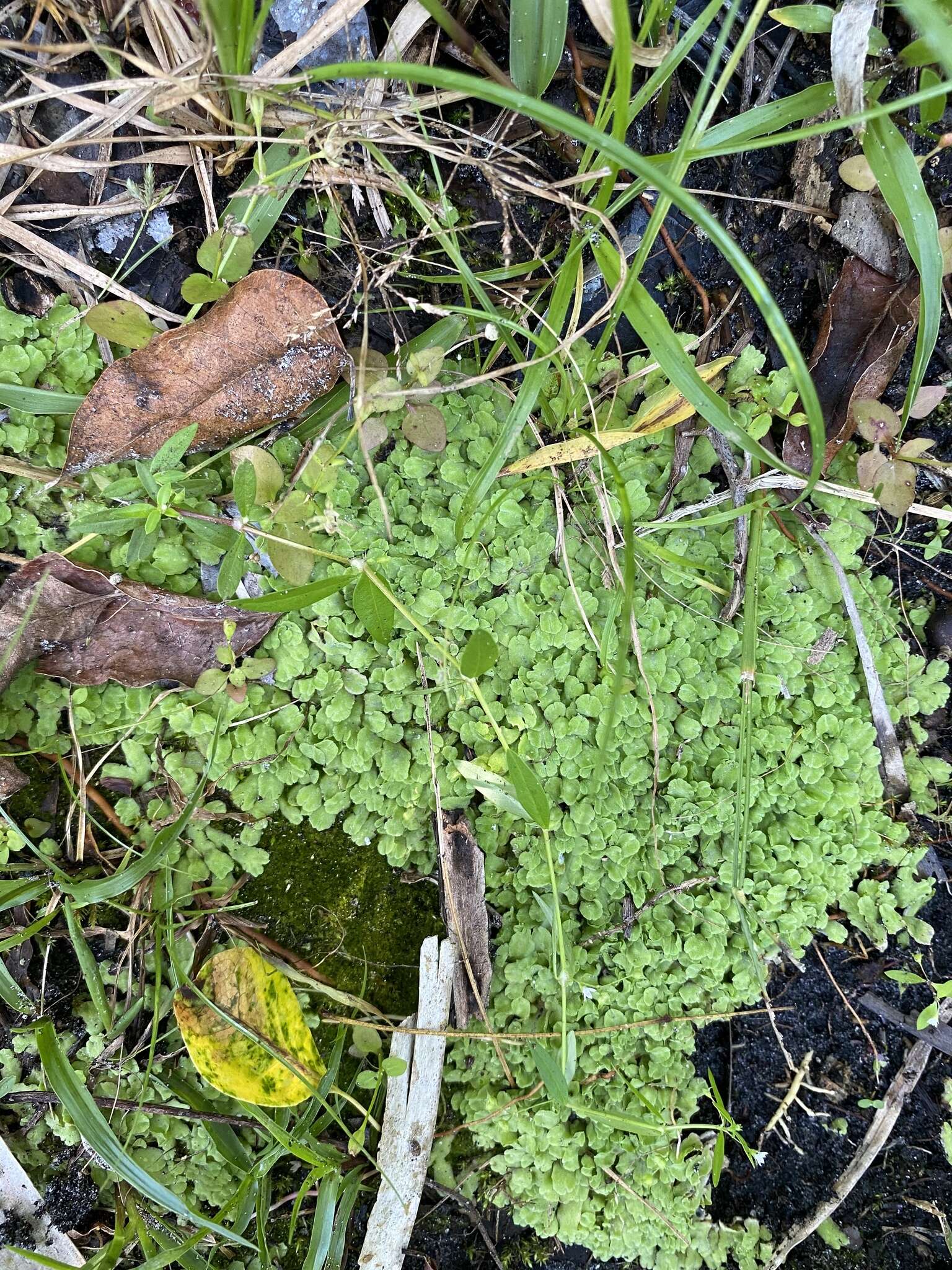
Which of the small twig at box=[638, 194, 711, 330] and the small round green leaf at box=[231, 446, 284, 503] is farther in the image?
the small twig at box=[638, 194, 711, 330]

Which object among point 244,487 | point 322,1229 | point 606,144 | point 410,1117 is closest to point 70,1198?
point 322,1229

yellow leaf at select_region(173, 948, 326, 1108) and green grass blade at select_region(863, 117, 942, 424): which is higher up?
green grass blade at select_region(863, 117, 942, 424)

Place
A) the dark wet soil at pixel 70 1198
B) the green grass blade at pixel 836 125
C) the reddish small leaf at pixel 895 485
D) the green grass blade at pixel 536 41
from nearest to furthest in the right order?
1. the green grass blade at pixel 836 125
2. the green grass blade at pixel 536 41
3. the dark wet soil at pixel 70 1198
4. the reddish small leaf at pixel 895 485

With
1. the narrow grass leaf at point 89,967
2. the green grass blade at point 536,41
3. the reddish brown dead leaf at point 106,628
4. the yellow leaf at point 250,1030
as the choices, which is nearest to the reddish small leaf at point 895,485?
the green grass blade at point 536,41

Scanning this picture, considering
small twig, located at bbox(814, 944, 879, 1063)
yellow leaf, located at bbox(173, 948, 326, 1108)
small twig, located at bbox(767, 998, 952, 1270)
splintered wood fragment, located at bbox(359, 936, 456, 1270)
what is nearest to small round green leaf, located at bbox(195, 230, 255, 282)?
yellow leaf, located at bbox(173, 948, 326, 1108)

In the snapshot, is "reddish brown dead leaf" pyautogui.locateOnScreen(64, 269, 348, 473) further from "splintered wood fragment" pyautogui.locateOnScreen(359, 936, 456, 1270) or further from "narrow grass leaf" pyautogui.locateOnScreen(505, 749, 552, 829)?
"splintered wood fragment" pyautogui.locateOnScreen(359, 936, 456, 1270)

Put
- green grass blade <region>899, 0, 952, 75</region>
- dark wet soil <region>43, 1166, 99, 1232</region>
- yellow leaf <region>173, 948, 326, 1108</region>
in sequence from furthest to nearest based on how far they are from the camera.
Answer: dark wet soil <region>43, 1166, 99, 1232</region> → yellow leaf <region>173, 948, 326, 1108</region> → green grass blade <region>899, 0, 952, 75</region>

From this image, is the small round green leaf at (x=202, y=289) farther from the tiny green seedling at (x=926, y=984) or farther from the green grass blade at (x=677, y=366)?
the tiny green seedling at (x=926, y=984)
